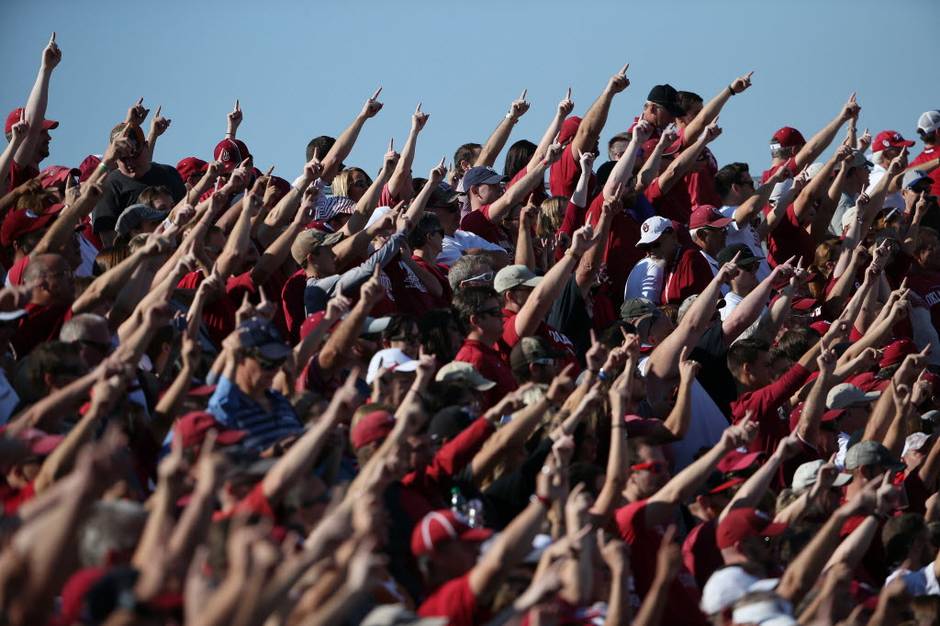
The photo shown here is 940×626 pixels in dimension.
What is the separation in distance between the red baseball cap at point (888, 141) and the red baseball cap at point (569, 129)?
3.14 metres

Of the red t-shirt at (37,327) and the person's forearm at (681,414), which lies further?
the person's forearm at (681,414)

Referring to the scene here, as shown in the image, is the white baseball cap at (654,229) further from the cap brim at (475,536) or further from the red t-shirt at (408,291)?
the cap brim at (475,536)

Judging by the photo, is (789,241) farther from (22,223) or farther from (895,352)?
(22,223)

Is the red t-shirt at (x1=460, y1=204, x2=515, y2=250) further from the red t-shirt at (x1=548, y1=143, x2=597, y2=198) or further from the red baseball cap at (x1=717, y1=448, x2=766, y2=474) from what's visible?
the red baseball cap at (x1=717, y1=448, x2=766, y2=474)

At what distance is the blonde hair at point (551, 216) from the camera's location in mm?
11430

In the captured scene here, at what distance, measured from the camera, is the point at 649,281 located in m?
11.1

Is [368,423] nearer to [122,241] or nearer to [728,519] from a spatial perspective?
[728,519]

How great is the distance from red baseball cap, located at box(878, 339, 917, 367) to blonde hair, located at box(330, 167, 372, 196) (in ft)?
12.0

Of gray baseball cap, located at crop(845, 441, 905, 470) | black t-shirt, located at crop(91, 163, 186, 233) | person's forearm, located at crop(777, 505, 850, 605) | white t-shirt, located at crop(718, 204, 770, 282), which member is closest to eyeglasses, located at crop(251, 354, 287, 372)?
person's forearm, located at crop(777, 505, 850, 605)

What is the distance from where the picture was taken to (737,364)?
996 cm

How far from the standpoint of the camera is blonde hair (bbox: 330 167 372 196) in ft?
37.4

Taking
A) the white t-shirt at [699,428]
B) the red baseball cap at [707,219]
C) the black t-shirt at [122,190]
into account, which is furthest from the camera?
the red baseball cap at [707,219]

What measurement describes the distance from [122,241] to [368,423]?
2952 millimetres

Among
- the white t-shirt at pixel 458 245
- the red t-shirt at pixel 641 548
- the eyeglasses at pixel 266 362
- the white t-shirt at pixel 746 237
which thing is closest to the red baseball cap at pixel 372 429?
the eyeglasses at pixel 266 362
